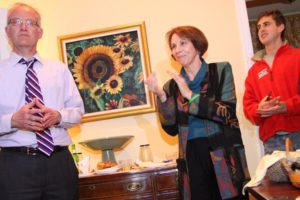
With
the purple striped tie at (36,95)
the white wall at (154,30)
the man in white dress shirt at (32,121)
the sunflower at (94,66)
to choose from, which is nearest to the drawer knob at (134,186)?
the white wall at (154,30)

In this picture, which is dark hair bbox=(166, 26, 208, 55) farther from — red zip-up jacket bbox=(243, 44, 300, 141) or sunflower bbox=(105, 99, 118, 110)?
sunflower bbox=(105, 99, 118, 110)

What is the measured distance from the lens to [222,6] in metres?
2.67

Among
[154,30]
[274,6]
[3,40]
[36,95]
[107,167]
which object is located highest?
[274,6]

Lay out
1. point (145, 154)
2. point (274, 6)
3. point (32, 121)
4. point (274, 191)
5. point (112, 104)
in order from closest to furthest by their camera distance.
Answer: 1. point (274, 191)
2. point (32, 121)
3. point (145, 154)
4. point (112, 104)
5. point (274, 6)

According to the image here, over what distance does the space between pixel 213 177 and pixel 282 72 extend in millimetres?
982

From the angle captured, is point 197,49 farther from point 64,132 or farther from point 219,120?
point 64,132

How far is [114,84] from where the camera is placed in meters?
2.70

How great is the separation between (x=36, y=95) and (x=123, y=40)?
47.4 inches

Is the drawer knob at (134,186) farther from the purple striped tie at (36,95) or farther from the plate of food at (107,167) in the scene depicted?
the purple striped tie at (36,95)

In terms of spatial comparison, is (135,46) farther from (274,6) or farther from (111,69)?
(274,6)

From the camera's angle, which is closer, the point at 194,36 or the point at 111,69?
the point at 194,36

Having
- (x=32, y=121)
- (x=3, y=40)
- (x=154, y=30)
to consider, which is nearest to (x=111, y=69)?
(x=154, y=30)

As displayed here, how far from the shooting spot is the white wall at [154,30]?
2.63 m

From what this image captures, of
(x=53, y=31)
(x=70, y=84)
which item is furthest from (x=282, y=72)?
(x=53, y=31)
